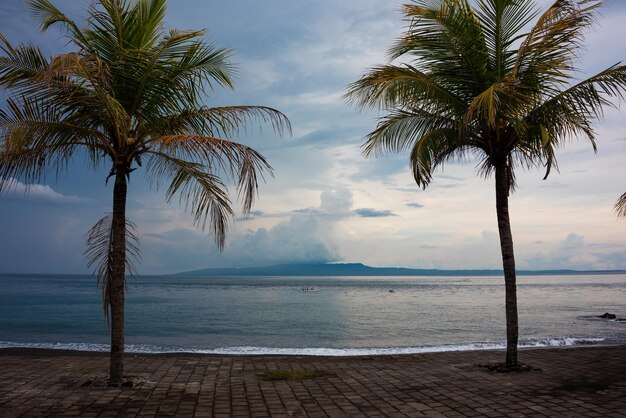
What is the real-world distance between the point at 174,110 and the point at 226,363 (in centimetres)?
543

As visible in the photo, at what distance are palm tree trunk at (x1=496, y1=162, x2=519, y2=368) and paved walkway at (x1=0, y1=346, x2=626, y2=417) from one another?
0.59m

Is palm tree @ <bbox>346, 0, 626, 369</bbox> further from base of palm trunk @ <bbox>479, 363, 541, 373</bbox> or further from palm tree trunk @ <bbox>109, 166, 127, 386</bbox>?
palm tree trunk @ <bbox>109, 166, 127, 386</bbox>

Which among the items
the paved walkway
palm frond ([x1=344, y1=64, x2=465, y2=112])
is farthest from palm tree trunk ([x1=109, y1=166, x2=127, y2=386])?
palm frond ([x1=344, y1=64, x2=465, y2=112])

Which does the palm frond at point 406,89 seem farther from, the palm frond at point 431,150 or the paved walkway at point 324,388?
the paved walkway at point 324,388

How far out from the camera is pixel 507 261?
30.5 ft

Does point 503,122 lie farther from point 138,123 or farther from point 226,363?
point 226,363

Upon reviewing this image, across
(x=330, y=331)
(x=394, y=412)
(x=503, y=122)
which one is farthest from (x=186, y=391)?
A: (x=330, y=331)

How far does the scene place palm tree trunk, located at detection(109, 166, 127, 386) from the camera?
793cm

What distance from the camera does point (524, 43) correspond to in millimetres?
8414

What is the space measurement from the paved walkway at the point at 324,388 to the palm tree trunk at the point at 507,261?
59 cm

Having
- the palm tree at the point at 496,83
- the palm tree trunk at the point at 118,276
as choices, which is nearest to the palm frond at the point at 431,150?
the palm tree at the point at 496,83

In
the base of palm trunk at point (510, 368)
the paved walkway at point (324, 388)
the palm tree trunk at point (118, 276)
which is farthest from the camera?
the base of palm trunk at point (510, 368)

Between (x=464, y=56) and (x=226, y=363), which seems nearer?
(x=464, y=56)

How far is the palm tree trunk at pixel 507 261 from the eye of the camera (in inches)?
359
